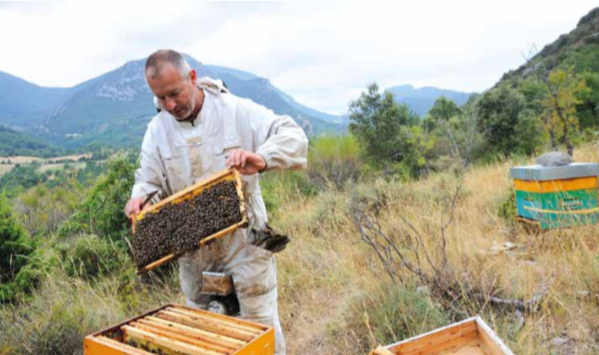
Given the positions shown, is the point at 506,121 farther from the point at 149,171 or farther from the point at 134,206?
the point at 134,206

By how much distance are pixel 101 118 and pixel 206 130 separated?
12143cm

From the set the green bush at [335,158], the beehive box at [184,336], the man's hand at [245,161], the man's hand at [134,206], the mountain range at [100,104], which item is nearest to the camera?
the beehive box at [184,336]

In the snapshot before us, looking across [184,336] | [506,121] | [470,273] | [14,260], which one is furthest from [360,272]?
[506,121]

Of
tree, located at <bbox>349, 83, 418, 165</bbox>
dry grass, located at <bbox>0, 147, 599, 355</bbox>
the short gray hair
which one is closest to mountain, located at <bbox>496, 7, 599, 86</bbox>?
tree, located at <bbox>349, 83, 418, 165</bbox>

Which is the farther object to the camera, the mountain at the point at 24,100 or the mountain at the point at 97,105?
the mountain at the point at 24,100

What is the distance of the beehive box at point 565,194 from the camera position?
5.24m

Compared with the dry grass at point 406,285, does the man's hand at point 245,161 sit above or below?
above

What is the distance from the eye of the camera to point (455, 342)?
2.33 metres

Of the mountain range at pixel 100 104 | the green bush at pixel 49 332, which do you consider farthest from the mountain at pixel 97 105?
the green bush at pixel 49 332

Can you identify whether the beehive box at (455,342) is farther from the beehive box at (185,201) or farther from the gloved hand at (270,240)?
the beehive box at (185,201)

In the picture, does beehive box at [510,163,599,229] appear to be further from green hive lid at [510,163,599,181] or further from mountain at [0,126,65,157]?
mountain at [0,126,65,157]

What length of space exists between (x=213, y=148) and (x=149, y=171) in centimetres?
55

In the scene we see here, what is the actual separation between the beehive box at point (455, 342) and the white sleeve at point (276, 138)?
1230mm

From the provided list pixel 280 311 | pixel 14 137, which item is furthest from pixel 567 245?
pixel 14 137
